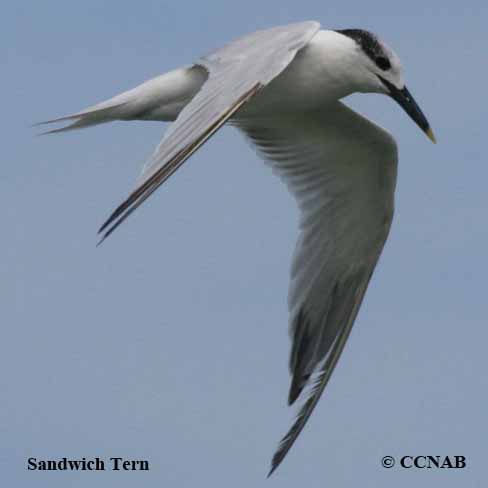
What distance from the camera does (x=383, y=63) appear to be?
9.70 meters

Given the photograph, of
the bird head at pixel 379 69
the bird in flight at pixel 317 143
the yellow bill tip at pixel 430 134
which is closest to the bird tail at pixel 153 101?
the bird in flight at pixel 317 143

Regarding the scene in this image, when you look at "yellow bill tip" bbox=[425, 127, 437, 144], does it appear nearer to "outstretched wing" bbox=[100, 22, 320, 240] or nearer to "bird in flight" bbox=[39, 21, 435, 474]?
"bird in flight" bbox=[39, 21, 435, 474]

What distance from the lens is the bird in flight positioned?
9.62m

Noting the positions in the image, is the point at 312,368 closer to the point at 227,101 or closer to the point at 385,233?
the point at 385,233

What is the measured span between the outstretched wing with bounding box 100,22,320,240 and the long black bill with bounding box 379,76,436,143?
29.2 inches

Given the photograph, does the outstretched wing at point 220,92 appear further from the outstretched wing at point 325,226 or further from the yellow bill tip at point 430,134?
the outstretched wing at point 325,226

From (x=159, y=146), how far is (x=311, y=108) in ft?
7.39

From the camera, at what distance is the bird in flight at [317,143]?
31.6ft

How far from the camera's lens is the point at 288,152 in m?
11.0

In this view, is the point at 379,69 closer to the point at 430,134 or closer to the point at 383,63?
the point at 383,63

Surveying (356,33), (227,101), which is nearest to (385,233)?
(356,33)

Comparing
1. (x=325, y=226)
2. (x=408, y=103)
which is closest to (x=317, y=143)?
(x=325, y=226)

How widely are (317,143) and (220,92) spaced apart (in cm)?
251

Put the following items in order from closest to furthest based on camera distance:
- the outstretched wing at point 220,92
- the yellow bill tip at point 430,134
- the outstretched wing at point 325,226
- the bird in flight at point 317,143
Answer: the outstretched wing at point 220,92 < the bird in flight at point 317,143 < the yellow bill tip at point 430,134 < the outstretched wing at point 325,226
